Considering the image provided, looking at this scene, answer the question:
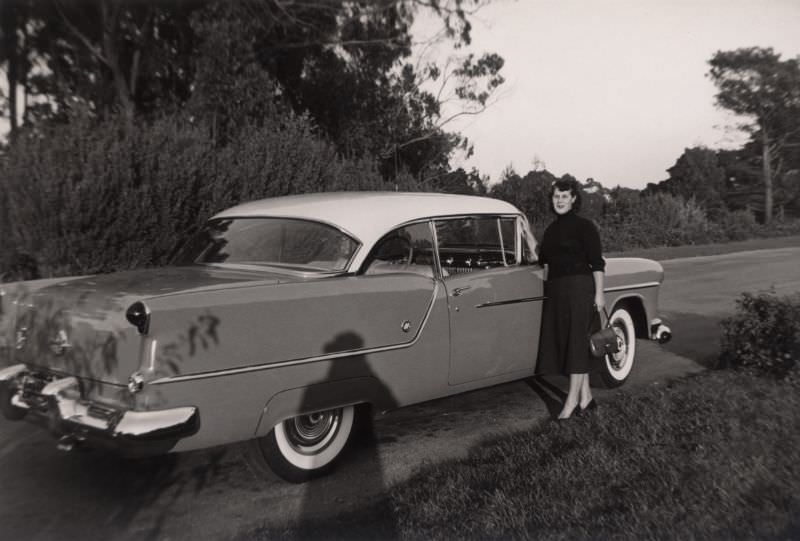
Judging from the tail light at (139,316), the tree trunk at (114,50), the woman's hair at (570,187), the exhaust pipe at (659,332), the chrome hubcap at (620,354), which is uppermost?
the tree trunk at (114,50)

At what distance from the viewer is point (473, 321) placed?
179 inches

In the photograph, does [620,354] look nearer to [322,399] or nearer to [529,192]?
[322,399]

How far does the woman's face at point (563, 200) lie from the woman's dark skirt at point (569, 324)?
49cm

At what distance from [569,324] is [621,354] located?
1.43 m

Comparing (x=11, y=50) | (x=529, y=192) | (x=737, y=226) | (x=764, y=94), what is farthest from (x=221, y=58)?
(x=764, y=94)

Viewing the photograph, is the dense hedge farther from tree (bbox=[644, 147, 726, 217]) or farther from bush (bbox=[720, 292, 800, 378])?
tree (bbox=[644, 147, 726, 217])

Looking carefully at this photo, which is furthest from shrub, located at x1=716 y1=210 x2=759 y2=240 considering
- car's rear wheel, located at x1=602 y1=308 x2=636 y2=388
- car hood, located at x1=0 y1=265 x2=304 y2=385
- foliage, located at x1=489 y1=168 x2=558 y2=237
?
car hood, located at x1=0 y1=265 x2=304 y2=385

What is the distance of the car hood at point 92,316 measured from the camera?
10.7 ft

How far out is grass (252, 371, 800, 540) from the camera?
305cm

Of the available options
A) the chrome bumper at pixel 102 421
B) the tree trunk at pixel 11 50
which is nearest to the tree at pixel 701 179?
the tree trunk at pixel 11 50

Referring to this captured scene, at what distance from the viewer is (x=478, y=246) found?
554 centimetres

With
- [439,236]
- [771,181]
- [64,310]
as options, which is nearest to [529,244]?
[439,236]

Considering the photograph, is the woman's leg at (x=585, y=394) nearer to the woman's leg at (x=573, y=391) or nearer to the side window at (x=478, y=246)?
the woman's leg at (x=573, y=391)

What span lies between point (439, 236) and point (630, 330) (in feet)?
7.90
